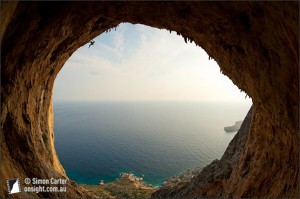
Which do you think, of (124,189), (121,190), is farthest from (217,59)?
(124,189)

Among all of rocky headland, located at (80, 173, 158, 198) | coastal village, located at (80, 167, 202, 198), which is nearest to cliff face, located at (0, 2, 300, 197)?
coastal village, located at (80, 167, 202, 198)

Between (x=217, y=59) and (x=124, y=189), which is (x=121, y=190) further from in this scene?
(x=217, y=59)

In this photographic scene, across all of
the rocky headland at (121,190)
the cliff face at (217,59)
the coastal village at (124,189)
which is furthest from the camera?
the rocky headland at (121,190)

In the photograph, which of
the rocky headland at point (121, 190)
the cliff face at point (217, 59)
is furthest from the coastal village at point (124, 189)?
the cliff face at point (217, 59)

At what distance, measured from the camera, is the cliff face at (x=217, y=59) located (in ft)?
28.5

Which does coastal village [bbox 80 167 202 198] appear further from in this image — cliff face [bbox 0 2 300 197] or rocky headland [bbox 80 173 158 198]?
cliff face [bbox 0 2 300 197]

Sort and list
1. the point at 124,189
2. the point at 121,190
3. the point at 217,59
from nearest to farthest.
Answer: the point at 217,59 < the point at 121,190 < the point at 124,189

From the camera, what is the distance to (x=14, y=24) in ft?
31.7

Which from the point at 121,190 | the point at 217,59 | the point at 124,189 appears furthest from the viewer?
the point at 124,189

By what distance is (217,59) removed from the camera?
51.6ft

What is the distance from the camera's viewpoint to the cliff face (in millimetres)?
8680

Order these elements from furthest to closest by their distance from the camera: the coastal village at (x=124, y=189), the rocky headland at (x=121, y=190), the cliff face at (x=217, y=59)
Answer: the rocky headland at (x=121, y=190) → the coastal village at (x=124, y=189) → the cliff face at (x=217, y=59)

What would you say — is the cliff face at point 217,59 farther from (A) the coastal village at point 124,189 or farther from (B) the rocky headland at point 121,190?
→ (B) the rocky headland at point 121,190

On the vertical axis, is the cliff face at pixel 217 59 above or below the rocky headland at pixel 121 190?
above
